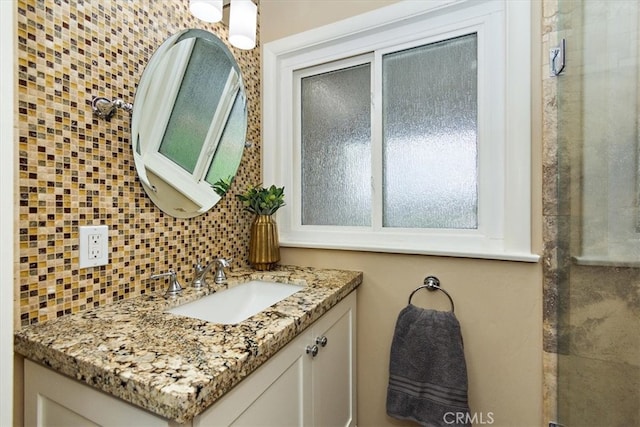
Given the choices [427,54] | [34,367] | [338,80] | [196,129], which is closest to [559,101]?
[427,54]

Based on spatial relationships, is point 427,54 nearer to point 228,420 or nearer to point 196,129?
point 196,129

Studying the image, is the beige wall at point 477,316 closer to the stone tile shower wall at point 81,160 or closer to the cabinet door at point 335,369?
the cabinet door at point 335,369

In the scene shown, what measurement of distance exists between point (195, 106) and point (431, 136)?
98cm

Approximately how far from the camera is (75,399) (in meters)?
0.61

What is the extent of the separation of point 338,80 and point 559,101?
903 millimetres

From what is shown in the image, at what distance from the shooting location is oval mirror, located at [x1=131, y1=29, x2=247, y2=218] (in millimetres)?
1009

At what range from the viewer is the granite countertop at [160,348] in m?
0.49

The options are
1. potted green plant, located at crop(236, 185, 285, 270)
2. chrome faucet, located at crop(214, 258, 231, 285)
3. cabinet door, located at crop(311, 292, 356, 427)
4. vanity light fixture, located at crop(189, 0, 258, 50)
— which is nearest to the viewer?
cabinet door, located at crop(311, 292, 356, 427)

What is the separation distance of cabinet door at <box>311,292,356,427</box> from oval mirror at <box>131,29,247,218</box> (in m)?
0.68

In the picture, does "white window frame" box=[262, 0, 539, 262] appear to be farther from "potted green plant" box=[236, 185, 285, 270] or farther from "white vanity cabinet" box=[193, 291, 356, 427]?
"white vanity cabinet" box=[193, 291, 356, 427]

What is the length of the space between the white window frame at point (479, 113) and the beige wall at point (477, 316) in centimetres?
5

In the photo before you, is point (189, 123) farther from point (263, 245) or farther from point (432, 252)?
point (432, 252)

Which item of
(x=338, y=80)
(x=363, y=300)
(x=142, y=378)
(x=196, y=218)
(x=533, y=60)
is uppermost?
(x=338, y=80)

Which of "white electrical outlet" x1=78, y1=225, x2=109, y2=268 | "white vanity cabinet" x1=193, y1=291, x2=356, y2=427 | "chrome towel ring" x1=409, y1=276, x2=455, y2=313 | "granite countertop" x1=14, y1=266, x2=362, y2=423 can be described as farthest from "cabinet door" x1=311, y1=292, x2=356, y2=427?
"white electrical outlet" x1=78, y1=225, x2=109, y2=268
